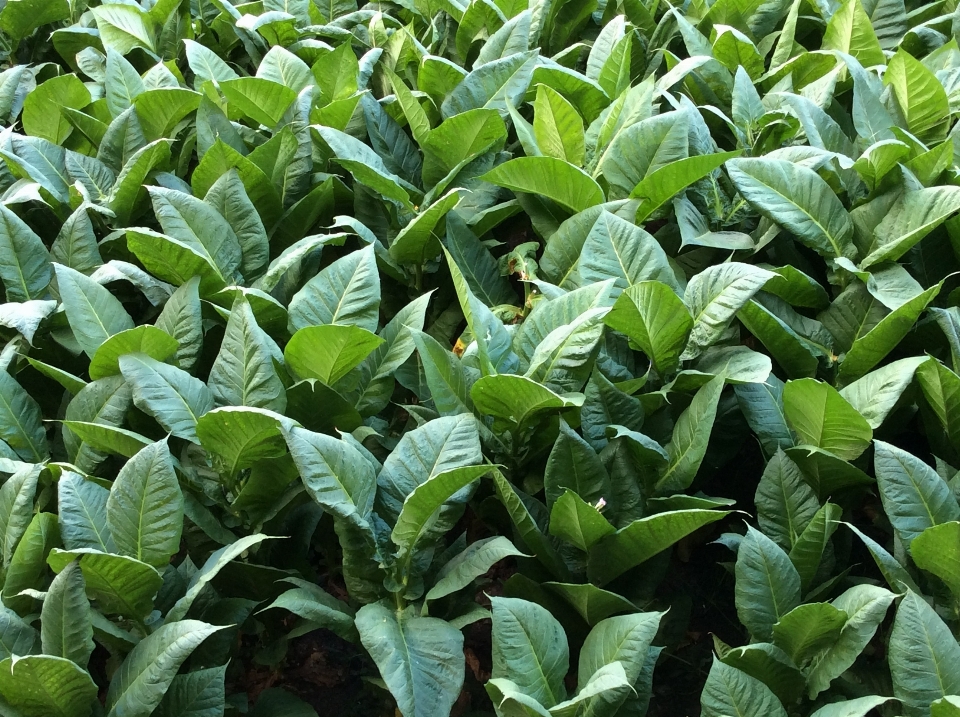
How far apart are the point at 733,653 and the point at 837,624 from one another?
15cm

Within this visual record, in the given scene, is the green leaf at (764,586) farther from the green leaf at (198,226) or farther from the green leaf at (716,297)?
the green leaf at (198,226)

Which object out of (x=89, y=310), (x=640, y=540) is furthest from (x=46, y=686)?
(x=640, y=540)

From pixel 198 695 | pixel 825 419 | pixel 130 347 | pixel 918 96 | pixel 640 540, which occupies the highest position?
pixel 918 96

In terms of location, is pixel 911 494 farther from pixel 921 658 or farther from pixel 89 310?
pixel 89 310

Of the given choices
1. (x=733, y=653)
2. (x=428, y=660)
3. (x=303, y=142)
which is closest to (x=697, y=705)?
(x=733, y=653)

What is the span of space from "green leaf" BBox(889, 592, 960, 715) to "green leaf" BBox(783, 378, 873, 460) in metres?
0.29

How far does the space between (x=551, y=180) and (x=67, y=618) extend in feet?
3.89

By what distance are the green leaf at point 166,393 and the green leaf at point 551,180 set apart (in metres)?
0.74

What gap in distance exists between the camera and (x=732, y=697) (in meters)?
1.24

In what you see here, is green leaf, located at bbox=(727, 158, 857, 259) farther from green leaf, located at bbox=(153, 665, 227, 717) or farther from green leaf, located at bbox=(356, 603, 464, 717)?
green leaf, located at bbox=(153, 665, 227, 717)

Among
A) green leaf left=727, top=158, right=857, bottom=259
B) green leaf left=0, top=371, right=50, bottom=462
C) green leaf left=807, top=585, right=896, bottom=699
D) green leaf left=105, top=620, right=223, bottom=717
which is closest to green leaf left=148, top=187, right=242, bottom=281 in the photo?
green leaf left=0, top=371, right=50, bottom=462

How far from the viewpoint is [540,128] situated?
202 cm

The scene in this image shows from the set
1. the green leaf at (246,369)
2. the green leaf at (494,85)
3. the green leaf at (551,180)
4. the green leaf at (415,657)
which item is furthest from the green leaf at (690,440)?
the green leaf at (494,85)

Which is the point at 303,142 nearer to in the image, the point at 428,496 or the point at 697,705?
the point at 428,496
